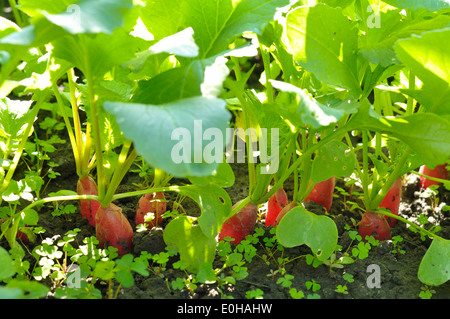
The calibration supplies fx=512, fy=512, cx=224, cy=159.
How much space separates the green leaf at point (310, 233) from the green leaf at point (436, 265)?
0.74 feet

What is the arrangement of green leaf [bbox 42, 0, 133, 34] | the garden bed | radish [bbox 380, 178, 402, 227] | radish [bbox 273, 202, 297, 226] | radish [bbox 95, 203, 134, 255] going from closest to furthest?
green leaf [bbox 42, 0, 133, 34] → the garden bed → radish [bbox 95, 203, 134, 255] → radish [bbox 273, 202, 297, 226] → radish [bbox 380, 178, 402, 227]

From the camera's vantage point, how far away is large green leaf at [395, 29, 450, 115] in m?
1.03

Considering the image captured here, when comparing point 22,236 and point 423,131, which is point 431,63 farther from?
point 22,236

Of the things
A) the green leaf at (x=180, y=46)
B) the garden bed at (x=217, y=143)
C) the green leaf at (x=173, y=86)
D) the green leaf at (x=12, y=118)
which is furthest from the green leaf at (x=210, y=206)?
the green leaf at (x=12, y=118)

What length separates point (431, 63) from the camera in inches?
42.8

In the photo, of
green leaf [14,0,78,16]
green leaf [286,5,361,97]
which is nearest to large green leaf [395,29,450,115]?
green leaf [286,5,361,97]

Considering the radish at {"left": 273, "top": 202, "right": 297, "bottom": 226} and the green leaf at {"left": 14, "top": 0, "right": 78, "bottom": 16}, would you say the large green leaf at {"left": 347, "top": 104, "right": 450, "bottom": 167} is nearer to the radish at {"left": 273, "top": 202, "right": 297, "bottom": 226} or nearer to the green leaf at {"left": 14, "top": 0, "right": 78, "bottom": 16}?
the radish at {"left": 273, "top": 202, "right": 297, "bottom": 226}

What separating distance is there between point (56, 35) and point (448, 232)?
1.21 metres

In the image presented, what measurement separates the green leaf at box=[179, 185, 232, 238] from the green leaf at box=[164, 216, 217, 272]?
0.05 meters

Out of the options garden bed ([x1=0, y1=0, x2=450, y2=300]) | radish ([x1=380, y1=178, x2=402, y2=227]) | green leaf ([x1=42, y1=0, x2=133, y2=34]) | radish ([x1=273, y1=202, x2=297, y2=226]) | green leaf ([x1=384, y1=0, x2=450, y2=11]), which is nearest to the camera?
green leaf ([x1=42, y1=0, x2=133, y2=34])

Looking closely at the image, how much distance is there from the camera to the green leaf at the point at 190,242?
1.25 metres

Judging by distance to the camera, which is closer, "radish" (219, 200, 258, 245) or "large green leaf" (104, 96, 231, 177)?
"large green leaf" (104, 96, 231, 177)
